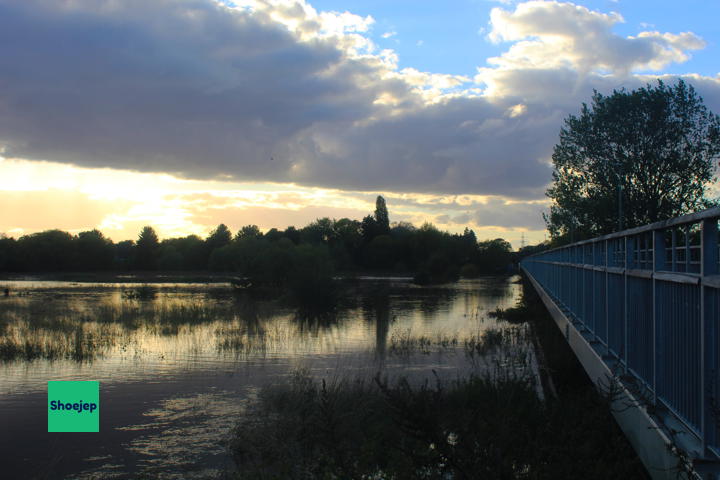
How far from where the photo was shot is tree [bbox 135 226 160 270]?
410 feet

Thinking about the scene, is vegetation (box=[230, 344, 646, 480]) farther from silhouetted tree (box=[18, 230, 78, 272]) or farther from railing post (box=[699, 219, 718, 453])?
silhouetted tree (box=[18, 230, 78, 272])

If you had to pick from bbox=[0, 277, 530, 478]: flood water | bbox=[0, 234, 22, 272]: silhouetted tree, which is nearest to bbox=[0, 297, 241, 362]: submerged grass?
bbox=[0, 277, 530, 478]: flood water

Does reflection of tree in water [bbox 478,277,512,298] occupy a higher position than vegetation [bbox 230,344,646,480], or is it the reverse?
vegetation [bbox 230,344,646,480]

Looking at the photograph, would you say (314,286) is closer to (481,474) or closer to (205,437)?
(205,437)

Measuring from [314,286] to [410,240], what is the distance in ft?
296

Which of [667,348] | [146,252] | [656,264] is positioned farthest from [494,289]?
[146,252]

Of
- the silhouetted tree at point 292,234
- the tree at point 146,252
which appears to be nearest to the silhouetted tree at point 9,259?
the tree at point 146,252

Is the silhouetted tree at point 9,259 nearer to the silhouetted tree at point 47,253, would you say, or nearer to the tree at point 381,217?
the silhouetted tree at point 47,253

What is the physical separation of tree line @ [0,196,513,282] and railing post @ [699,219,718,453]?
76672 mm

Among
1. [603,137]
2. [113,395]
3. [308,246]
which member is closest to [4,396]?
[113,395]

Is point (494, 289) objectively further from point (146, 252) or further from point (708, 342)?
point (146, 252)

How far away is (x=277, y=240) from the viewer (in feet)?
305

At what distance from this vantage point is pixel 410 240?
129m

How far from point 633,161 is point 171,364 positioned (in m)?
28.9
